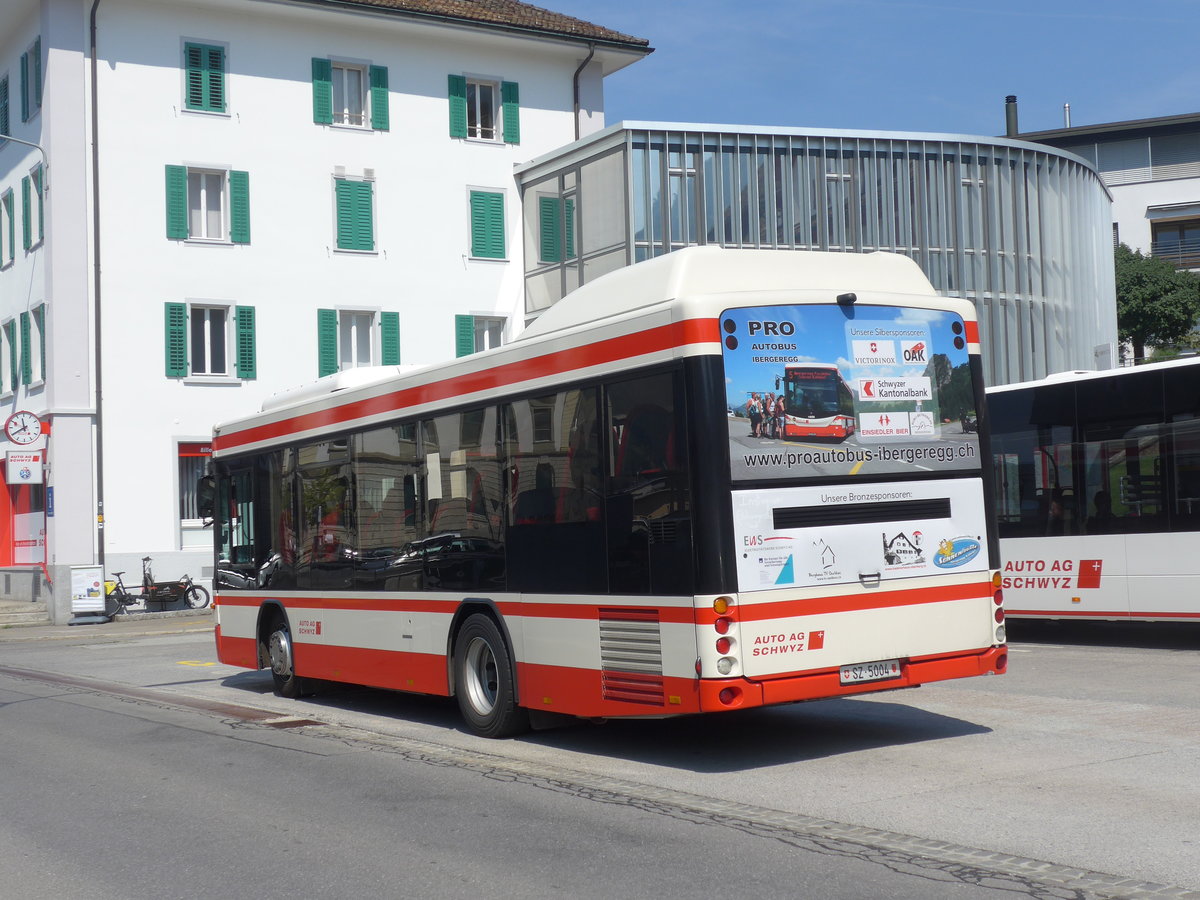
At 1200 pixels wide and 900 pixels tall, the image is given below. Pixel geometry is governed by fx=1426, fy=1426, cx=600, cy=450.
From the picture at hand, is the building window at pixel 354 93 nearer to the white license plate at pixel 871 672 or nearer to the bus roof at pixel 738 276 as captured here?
the bus roof at pixel 738 276

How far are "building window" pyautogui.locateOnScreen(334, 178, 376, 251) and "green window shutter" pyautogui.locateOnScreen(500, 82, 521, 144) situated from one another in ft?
13.4

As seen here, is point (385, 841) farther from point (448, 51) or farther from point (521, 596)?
point (448, 51)

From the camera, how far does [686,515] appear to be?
866 centimetres

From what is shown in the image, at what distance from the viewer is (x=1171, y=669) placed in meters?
13.6

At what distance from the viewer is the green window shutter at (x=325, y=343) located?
33969mm

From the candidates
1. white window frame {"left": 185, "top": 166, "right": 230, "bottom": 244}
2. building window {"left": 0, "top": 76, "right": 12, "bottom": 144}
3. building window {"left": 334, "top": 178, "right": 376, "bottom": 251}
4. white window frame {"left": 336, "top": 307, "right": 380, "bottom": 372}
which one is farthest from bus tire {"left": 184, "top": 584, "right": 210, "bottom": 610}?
building window {"left": 0, "top": 76, "right": 12, "bottom": 144}

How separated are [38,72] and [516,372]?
2632cm

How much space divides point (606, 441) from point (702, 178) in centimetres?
2323

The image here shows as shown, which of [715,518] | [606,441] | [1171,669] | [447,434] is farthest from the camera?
[1171,669]

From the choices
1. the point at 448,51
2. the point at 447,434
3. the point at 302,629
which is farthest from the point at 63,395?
the point at 447,434

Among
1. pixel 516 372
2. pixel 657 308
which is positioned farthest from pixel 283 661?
pixel 657 308

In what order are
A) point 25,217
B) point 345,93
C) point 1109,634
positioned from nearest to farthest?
point 1109,634 → point 25,217 → point 345,93

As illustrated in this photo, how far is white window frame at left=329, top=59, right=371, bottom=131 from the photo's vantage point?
34969 mm

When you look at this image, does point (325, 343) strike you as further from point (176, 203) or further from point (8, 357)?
point (8, 357)
